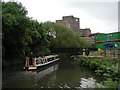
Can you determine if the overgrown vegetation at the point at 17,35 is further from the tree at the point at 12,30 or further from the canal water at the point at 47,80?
the canal water at the point at 47,80

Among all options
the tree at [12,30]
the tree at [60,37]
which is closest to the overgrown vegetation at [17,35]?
the tree at [12,30]

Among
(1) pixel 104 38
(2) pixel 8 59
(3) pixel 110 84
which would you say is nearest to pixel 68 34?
(1) pixel 104 38

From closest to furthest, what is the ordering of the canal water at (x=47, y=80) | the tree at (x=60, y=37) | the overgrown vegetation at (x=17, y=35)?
1. the canal water at (x=47, y=80)
2. the overgrown vegetation at (x=17, y=35)
3. the tree at (x=60, y=37)

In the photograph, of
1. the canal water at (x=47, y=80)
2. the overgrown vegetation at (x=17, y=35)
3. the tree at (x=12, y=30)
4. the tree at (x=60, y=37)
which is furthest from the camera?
the tree at (x=60, y=37)

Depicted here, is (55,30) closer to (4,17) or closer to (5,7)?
(5,7)

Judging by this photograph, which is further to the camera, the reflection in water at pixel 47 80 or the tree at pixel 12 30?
the tree at pixel 12 30

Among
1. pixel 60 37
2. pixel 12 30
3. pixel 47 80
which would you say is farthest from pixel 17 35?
pixel 60 37

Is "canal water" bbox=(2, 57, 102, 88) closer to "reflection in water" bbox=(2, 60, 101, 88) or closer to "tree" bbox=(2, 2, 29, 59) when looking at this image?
"reflection in water" bbox=(2, 60, 101, 88)

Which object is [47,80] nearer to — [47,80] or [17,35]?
[47,80]

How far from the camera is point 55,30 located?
50.1 metres

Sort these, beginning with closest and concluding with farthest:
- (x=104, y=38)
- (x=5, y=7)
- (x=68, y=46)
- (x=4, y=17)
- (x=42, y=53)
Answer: (x=4, y=17) → (x=5, y=7) → (x=42, y=53) → (x=68, y=46) → (x=104, y=38)

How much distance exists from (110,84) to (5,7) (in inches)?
696

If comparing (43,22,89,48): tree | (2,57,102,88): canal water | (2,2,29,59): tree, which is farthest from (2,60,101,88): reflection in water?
(43,22,89,48): tree

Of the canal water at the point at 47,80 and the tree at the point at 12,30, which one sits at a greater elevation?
the tree at the point at 12,30
